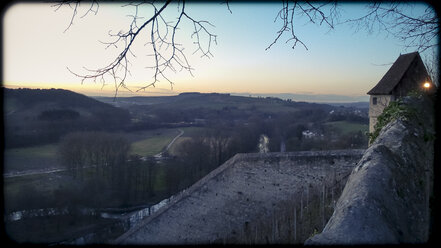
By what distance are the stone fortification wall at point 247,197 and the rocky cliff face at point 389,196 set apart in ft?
14.7

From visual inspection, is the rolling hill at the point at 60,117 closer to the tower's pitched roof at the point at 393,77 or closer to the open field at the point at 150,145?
the open field at the point at 150,145

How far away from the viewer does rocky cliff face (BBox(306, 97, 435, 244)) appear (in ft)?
6.02

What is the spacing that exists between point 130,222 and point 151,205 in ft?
13.2

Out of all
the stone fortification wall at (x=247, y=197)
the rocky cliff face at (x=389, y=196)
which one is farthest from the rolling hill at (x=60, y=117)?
the rocky cliff face at (x=389, y=196)

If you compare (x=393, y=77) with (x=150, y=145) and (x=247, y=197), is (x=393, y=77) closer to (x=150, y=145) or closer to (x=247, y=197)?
(x=247, y=197)

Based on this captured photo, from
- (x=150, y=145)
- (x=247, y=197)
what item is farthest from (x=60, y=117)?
(x=247, y=197)

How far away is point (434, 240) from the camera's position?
89.5 inches

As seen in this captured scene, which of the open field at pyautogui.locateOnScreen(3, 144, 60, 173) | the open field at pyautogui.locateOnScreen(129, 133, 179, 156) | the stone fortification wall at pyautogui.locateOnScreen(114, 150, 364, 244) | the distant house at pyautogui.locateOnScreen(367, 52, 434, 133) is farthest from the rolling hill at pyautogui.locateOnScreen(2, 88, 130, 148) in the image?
the distant house at pyautogui.locateOnScreen(367, 52, 434, 133)

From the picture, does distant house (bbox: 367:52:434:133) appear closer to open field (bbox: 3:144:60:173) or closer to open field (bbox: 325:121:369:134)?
open field (bbox: 325:121:369:134)

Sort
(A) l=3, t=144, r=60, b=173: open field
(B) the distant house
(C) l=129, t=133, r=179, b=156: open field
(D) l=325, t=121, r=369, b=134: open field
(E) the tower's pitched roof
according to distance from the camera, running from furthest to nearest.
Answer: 1. (C) l=129, t=133, r=179, b=156: open field
2. (D) l=325, t=121, r=369, b=134: open field
3. (A) l=3, t=144, r=60, b=173: open field
4. (E) the tower's pitched roof
5. (B) the distant house

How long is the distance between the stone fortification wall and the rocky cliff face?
448cm

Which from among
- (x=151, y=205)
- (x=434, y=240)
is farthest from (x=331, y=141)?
(x=434, y=240)

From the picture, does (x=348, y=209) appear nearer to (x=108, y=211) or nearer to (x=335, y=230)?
(x=335, y=230)

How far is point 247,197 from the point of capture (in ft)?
32.5
